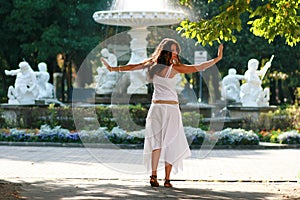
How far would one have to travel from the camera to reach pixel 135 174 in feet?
41.2

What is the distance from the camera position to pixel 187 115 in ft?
69.5

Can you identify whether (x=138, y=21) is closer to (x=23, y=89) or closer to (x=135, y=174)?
(x=23, y=89)

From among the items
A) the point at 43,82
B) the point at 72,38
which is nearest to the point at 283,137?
the point at 43,82

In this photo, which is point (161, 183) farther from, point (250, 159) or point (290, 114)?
point (290, 114)

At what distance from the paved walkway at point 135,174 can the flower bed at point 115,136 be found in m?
0.81

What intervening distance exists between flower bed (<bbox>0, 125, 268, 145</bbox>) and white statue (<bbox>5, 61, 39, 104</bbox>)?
609cm

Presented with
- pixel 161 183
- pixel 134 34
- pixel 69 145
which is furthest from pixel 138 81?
pixel 161 183

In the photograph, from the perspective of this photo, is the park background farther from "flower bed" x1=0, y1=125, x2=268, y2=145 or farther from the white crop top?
the white crop top

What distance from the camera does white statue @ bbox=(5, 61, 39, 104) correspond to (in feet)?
84.6

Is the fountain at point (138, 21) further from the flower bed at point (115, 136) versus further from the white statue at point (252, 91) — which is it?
the flower bed at point (115, 136)

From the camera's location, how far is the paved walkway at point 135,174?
9.84m

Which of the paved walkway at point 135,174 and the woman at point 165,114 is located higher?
the woman at point 165,114

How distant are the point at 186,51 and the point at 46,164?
Result: 2575cm

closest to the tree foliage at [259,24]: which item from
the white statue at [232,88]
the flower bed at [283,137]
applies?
the flower bed at [283,137]
